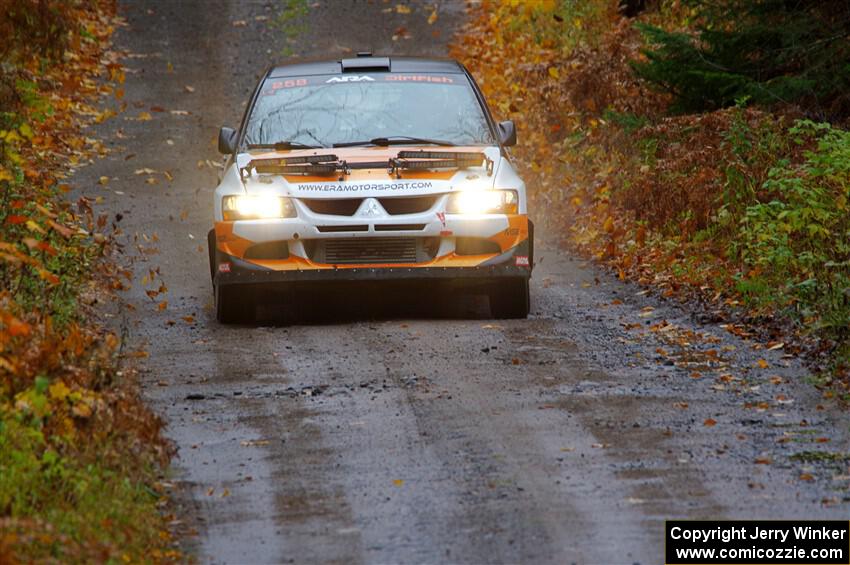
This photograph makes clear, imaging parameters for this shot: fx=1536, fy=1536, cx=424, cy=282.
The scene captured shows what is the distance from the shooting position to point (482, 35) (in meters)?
26.1

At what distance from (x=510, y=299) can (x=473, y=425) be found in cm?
354

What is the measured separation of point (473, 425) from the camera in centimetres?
798

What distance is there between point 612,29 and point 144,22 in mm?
10026

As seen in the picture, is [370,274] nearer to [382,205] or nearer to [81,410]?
[382,205]

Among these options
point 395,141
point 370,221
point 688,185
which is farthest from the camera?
point 688,185


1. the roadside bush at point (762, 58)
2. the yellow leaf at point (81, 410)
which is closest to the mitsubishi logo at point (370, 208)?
the yellow leaf at point (81, 410)

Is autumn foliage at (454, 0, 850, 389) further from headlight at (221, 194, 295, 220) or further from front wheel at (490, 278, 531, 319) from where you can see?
headlight at (221, 194, 295, 220)

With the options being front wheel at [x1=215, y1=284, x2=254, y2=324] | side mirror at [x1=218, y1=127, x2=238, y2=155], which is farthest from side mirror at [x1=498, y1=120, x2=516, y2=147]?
front wheel at [x1=215, y1=284, x2=254, y2=324]

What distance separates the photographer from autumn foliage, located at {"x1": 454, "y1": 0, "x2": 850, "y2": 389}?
37.2 ft

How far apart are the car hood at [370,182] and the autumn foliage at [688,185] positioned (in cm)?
221

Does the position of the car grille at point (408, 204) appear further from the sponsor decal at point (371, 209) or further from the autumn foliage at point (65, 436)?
the autumn foliage at point (65, 436)

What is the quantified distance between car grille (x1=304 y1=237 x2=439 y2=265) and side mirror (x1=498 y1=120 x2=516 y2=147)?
135cm

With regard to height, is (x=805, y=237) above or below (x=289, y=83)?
below

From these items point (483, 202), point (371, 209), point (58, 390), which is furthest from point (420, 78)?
point (58, 390)
